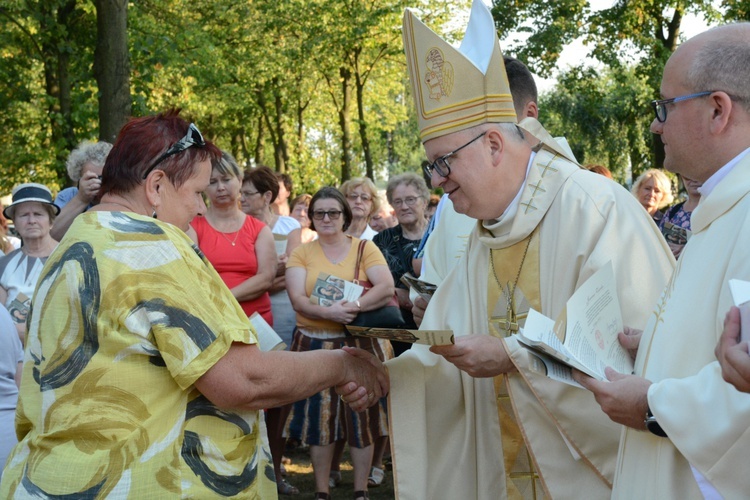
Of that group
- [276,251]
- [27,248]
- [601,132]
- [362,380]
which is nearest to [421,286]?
[362,380]

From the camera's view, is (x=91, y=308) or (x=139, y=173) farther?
(x=139, y=173)

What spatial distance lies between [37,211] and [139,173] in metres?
3.82

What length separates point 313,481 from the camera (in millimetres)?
6977

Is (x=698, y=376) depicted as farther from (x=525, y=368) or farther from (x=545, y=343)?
(x=525, y=368)

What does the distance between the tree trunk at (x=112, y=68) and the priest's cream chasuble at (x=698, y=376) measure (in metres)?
8.59

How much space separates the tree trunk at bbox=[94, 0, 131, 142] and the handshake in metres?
7.45

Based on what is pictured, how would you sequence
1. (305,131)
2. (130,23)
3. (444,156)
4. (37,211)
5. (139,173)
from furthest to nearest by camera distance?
(305,131)
(130,23)
(37,211)
(444,156)
(139,173)

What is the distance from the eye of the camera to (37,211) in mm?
6250

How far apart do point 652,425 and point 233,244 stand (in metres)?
4.43

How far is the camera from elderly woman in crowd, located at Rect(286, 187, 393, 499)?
619cm

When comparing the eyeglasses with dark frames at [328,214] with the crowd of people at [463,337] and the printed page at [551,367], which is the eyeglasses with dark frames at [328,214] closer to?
the crowd of people at [463,337]

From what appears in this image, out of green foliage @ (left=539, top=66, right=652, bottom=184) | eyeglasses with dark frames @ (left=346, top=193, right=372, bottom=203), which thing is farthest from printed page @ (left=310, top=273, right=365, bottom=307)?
green foliage @ (left=539, top=66, right=652, bottom=184)

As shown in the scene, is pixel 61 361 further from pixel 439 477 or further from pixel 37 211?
pixel 37 211

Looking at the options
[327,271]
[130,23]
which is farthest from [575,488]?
[130,23]
